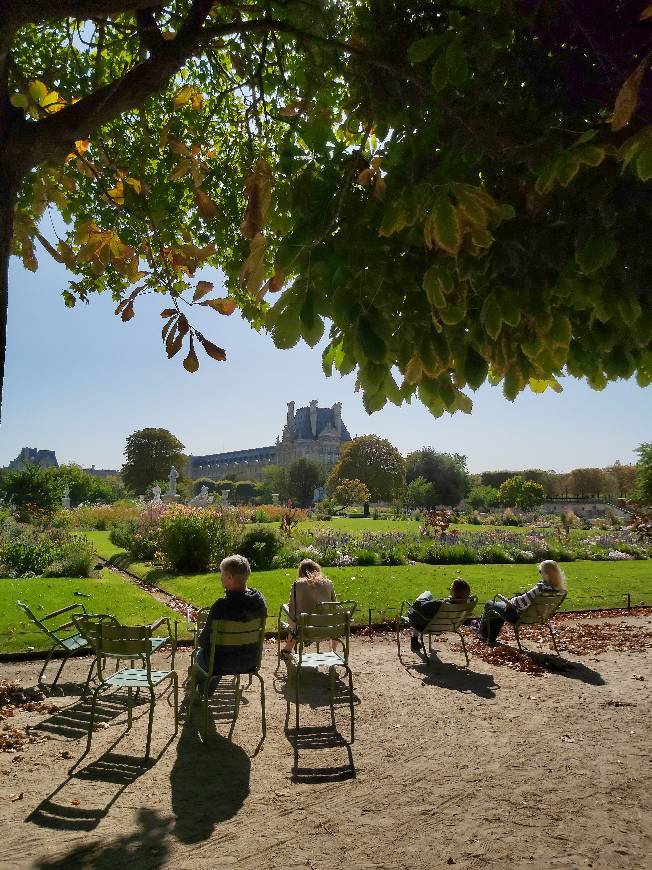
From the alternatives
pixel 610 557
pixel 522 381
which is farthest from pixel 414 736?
pixel 610 557

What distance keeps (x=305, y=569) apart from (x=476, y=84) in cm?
539

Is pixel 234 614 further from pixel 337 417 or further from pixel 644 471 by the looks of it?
pixel 337 417

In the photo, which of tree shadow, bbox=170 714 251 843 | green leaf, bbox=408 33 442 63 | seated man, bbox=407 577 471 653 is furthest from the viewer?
seated man, bbox=407 577 471 653

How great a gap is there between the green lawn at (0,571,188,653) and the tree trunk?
19.9 feet

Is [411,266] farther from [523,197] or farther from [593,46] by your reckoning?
[593,46]

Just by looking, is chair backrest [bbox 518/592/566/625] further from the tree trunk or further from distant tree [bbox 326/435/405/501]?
distant tree [bbox 326/435/405/501]

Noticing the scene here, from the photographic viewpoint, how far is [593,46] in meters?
2.27

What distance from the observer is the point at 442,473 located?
58.2 meters

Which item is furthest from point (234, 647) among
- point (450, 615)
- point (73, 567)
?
point (73, 567)

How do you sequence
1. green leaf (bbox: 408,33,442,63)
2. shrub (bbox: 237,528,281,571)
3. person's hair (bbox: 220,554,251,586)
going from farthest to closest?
shrub (bbox: 237,528,281,571) < person's hair (bbox: 220,554,251,586) < green leaf (bbox: 408,33,442,63)

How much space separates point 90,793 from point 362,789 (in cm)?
170

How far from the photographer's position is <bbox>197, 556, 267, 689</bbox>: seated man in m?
5.04

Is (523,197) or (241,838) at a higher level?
(523,197)

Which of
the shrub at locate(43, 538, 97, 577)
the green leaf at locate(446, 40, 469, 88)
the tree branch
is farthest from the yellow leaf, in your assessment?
the shrub at locate(43, 538, 97, 577)
